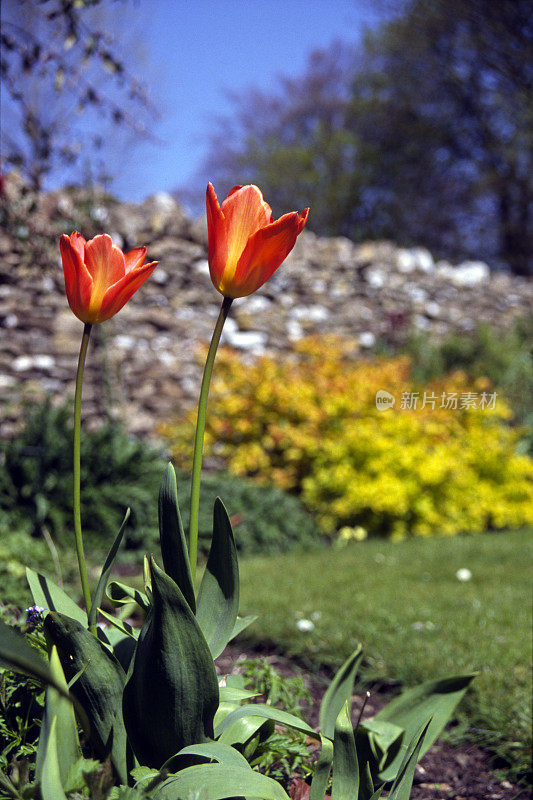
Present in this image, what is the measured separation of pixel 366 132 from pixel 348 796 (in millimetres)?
19042

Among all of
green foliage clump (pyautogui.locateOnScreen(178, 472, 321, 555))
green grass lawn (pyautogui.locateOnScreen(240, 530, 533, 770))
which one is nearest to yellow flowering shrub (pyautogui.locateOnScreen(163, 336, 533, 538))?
green foliage clump (pyautogui.locateOnScreen(178, 472, 321, 555))

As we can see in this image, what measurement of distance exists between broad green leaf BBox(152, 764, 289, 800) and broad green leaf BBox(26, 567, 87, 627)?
1.15ft

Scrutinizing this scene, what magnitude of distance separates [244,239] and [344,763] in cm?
88

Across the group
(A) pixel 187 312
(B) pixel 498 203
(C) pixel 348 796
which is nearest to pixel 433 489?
(A) pixel 187 312

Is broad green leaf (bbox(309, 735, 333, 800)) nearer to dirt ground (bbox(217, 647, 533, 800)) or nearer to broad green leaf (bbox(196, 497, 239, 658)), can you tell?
broad green leaf (bbox(196, 497, 239, 658))

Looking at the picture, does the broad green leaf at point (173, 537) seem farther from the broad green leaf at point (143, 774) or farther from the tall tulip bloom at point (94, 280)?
the broad green leaf at point (143, 774)

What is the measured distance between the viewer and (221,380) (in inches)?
221

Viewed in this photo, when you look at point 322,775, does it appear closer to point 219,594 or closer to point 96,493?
point 219,594

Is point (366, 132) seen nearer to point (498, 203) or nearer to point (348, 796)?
point (498, 203)

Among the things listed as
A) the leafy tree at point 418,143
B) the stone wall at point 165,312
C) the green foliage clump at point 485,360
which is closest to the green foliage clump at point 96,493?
the stone wall at point 165,312

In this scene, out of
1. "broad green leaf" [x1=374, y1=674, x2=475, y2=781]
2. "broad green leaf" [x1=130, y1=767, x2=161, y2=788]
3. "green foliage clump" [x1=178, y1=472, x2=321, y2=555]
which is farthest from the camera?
"green foliage clump" [x1=178, y1=472, x2=321, y2=555]

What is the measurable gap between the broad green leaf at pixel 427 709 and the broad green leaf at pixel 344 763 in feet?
0.63

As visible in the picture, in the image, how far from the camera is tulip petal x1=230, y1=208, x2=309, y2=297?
1.02 metres

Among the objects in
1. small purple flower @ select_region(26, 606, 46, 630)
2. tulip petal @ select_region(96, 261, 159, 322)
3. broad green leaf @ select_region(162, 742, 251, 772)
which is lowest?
broad green leaf @ select_region(162, 742, 251, 772)
